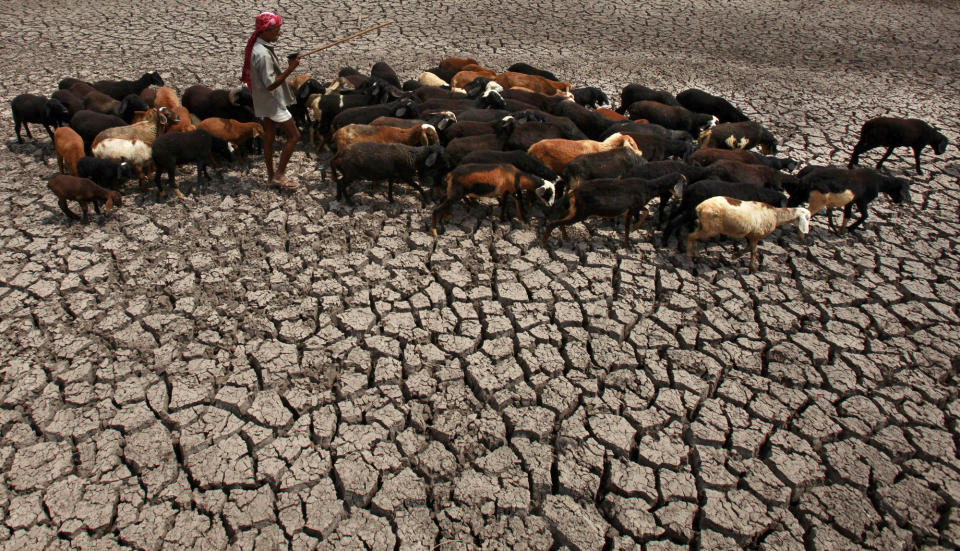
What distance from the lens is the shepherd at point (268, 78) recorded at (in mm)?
6914

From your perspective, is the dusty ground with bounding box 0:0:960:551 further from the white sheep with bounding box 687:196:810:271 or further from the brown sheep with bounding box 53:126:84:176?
the brown sheep with bounding box 53:126:84:176

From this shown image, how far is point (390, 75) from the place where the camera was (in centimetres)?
1075

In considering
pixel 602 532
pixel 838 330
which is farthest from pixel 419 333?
pixel 838 330

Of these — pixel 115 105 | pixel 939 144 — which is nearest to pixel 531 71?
pixel 939 144

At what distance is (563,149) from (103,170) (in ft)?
18.6

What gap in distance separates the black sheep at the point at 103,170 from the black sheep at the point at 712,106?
8.82 m

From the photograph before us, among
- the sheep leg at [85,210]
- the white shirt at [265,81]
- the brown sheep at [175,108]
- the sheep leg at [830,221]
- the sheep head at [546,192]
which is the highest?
the white shirt at [265,81]

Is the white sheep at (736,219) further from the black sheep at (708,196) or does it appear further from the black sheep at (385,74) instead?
the black sheep at (385,74)

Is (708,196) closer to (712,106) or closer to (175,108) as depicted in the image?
(712,106)

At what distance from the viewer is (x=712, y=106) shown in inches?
408

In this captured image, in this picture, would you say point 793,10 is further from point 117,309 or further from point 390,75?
point 117,309

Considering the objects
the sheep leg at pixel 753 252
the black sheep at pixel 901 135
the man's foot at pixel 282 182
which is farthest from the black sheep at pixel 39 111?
the black sheep at pixel 901 135

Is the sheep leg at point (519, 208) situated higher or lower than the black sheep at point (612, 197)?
lower

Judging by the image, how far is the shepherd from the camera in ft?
22.7
